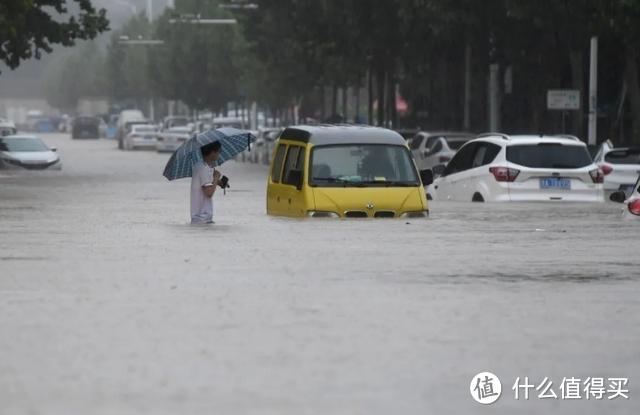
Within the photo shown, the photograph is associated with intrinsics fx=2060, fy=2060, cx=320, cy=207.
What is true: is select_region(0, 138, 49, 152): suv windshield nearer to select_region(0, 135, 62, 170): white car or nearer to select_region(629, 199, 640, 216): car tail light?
select_region(0, 135, 62, 170): white car

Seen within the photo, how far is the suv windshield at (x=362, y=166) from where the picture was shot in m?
26.0

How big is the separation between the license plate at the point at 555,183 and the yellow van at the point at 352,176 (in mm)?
4048

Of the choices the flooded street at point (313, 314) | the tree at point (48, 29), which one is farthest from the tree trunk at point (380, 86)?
the flooded street at point (313, 314)

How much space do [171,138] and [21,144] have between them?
31.1 meters

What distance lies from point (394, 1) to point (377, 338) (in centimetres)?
4518

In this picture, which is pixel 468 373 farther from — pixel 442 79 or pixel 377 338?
pixel 442 79

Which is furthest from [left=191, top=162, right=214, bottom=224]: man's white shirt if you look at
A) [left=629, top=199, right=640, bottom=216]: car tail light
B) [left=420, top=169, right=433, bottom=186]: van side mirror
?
[left=629, top=199, right=640, bottom=216]: car tail light

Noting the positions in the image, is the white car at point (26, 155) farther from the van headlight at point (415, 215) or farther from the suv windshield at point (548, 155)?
the van headlight at point (415, 215)

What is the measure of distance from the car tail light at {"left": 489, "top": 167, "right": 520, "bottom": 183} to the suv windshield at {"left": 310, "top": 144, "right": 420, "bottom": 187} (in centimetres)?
404

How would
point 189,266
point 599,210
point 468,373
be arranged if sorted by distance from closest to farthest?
point 468,373 → point 189,266 → point 599,210

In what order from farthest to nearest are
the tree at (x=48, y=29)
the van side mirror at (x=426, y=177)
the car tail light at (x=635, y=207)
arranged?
the tree at (x=48, y=29) → the van side mirror at (x=426, y=177) → the car tail light at (x=635, y=207)

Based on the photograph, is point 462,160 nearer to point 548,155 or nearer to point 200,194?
point 548,155

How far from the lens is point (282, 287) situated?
1678 cm

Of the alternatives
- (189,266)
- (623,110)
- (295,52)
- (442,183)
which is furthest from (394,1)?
(189,266)
